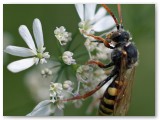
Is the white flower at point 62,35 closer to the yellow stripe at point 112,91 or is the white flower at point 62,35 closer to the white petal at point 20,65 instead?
the white petal at point 20,65

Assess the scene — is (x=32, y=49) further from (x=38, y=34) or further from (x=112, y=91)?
(x=112, y=91)

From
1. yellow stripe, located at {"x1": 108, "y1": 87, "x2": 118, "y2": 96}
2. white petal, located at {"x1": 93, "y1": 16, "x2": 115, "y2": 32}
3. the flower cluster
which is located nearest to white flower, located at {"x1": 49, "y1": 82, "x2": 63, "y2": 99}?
the flower cluster

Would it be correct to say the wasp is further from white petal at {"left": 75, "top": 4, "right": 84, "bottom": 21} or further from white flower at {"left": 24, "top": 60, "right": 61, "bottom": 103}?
white flower at {"left": 24, "top": 60, "right": 61, "bottom": 103}

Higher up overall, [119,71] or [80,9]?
[80,9]

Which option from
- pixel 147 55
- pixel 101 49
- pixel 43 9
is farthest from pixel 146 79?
pixel 43 9

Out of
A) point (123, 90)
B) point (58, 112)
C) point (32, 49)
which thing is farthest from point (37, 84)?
point (123, 90)

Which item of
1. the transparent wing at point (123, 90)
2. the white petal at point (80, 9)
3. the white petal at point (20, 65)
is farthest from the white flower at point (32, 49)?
the transparent wing at point (123, 90)
